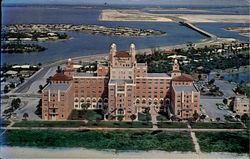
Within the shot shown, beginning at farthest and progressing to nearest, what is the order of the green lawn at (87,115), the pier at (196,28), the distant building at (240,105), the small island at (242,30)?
the small island at (242,30), the pier at (196,28), the distant building at (240,105), the green lawn at (87,115)

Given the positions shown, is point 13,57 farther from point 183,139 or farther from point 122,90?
point 183,139

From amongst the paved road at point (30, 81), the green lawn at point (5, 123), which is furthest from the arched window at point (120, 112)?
the paved road at point (30, 81)

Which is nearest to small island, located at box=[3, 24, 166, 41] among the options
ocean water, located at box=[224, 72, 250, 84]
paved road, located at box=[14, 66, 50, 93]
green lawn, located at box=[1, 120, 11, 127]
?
paved road, located at box=[14, 66, 50, 93]

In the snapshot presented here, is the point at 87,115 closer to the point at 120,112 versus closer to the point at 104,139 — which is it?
the point at 120,112

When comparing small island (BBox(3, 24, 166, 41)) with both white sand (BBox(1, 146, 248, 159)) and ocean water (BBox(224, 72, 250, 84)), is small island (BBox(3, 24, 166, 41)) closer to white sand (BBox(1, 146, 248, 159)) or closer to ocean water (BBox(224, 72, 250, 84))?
ocean water (BBox(224, 72, 250, 84))

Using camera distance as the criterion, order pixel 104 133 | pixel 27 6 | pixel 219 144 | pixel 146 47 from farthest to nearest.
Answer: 1. pixel 27 6
2. pixel 146 47
3. pixel 104 133
4. pixel 219 144

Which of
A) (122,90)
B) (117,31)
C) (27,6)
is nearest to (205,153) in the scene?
(122,90)

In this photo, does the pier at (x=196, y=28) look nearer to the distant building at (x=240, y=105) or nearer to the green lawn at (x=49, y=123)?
the distant building at (x=240, y=105)
